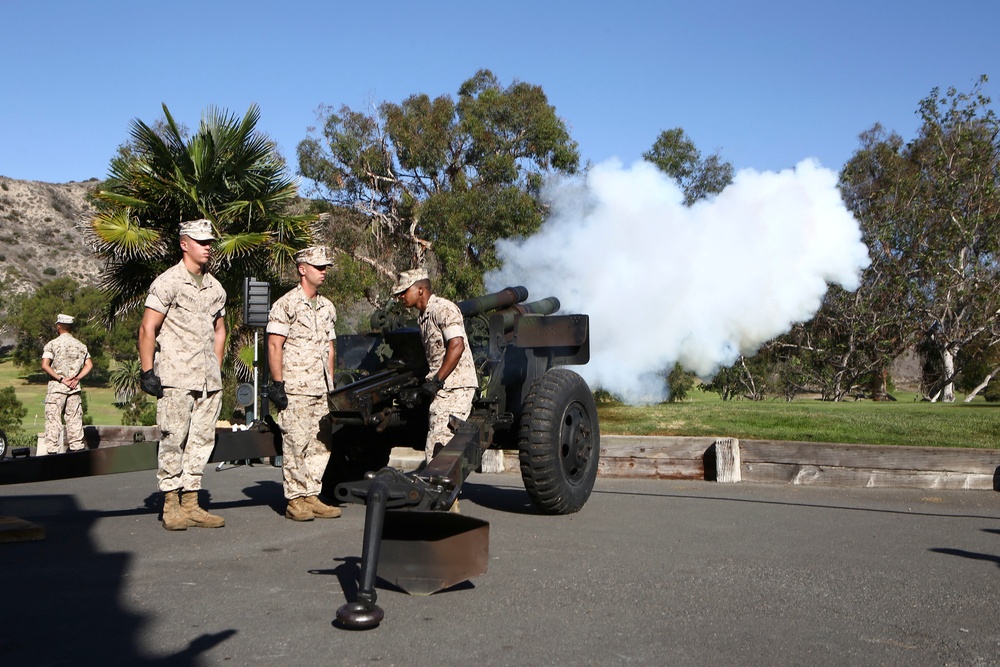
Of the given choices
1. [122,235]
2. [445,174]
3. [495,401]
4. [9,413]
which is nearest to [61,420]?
[122,235]

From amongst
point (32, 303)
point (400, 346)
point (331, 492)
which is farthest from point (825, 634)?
Answer: point (32, 303)

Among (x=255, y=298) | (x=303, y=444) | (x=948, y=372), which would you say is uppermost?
(x=948, y=372)

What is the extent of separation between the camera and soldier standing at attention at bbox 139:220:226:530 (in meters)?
6.45

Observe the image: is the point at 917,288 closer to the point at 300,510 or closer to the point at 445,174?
the point at 445,174

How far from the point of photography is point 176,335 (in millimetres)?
6539

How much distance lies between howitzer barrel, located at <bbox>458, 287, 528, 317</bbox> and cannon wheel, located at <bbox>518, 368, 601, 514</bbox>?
2.45 feet

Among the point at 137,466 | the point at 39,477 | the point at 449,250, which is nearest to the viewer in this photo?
the point at 39,477

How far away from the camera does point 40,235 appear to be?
89312mm

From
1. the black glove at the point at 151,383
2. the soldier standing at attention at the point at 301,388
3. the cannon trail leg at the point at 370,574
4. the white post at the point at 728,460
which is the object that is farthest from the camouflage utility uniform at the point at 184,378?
the white post at the point at 728,460

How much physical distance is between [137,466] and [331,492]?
197 centimetres

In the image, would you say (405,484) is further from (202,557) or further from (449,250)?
(449,250)

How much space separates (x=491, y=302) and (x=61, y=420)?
8.14 m

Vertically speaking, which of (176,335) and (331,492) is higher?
(176,335)

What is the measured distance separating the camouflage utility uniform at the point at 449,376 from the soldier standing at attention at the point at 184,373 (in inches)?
57.4
